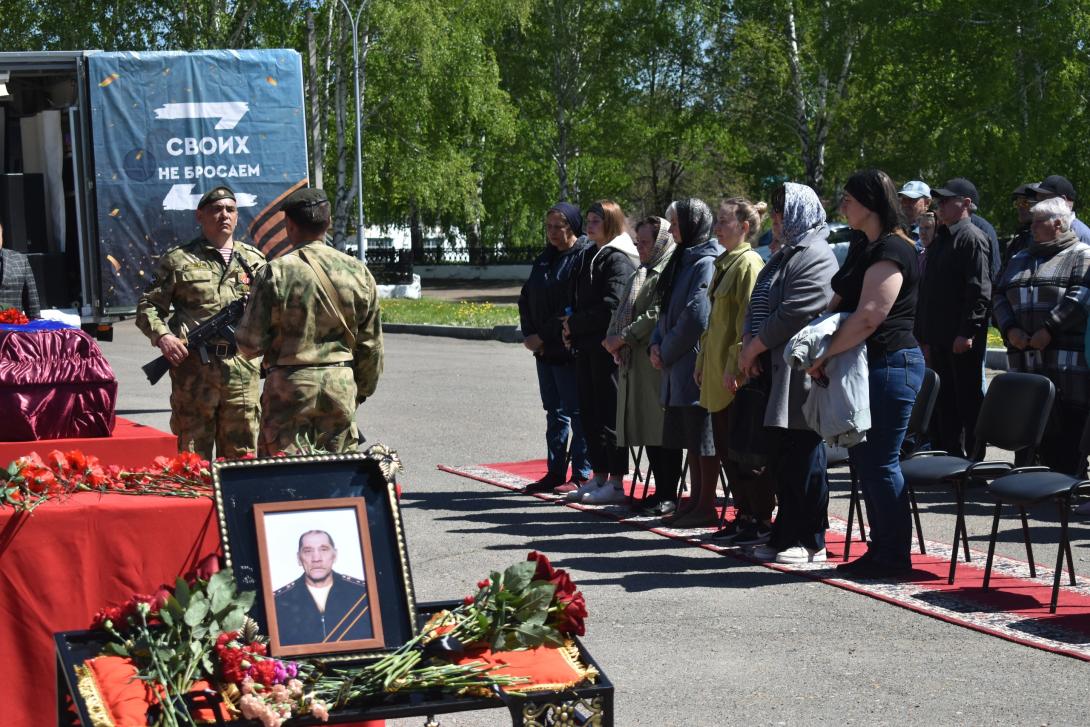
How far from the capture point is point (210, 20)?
104ft

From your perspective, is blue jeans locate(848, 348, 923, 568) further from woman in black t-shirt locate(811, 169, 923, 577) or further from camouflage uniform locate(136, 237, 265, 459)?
camouflage uniform locate(136, 237, 265, 459)

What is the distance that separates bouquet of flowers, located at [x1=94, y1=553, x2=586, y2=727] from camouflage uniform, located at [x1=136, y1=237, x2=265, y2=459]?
415 centimetres

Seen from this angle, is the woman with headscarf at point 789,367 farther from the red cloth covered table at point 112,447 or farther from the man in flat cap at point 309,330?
the red cloth covered table at point 112,447

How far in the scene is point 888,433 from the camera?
6.91 metres

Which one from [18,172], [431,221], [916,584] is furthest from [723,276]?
[431,221]

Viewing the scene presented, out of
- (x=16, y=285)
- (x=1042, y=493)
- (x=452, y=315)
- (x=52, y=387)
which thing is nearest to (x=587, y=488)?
(x=1042, y=493)

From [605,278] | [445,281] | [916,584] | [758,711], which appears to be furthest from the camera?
[445,281]

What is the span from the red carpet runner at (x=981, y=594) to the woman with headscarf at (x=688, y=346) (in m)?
0.31

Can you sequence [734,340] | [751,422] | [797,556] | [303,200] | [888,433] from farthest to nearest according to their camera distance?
[734,340], [751,422], [797,556], [888,433], [303,200]

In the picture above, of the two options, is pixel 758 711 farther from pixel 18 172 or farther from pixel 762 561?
pixel 18 172

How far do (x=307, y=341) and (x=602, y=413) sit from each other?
13.0 feet

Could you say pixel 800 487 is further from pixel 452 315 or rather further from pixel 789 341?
pixel 452 315

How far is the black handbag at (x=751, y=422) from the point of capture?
757 cm

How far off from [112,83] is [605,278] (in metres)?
6.01
